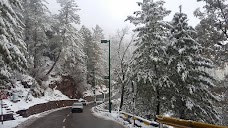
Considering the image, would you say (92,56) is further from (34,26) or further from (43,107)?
(43,107)

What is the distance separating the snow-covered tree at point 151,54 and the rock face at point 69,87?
35424mm

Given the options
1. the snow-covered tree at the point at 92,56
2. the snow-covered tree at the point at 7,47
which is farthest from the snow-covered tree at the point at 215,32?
the snow-covered tree at the point at 92,56

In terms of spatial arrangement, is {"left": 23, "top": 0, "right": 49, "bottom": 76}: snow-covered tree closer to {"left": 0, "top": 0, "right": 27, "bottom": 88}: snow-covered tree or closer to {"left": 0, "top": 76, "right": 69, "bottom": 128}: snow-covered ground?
{"left": 0, "top": 76, "right": 69, "bottom": 128}: snow-covered ground

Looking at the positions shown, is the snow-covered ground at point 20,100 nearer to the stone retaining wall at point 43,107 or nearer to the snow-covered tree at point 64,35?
the stone retaining wall at point 43,107

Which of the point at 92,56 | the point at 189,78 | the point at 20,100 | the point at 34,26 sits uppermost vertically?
the point at 34,26

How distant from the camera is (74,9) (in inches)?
2243

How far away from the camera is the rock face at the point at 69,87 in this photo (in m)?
62.2

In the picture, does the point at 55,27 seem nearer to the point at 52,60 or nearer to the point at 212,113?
the point at 52,60

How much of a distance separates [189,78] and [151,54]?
4081 millimetres

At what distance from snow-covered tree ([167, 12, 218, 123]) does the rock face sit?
3869 cm

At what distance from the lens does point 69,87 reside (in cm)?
6575

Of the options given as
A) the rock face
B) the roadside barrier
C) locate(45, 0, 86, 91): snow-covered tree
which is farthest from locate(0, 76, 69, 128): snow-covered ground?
the roadside barrier

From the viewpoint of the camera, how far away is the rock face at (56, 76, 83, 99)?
6222cm

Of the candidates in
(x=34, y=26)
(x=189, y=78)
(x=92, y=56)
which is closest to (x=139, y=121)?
(x=189, y=78)
